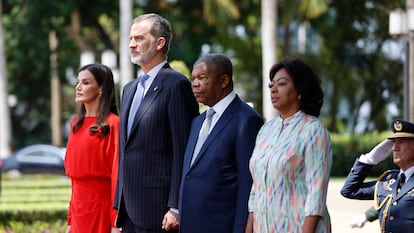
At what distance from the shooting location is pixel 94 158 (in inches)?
262

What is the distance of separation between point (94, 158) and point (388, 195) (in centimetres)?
195

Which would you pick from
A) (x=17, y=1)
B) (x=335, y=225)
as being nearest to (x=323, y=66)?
(x=17, y=1)

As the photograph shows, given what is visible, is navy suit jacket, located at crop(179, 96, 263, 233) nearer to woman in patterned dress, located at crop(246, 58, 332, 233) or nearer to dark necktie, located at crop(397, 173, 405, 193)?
woman in patterned dress, located at crop(246, 58, 332, 233)

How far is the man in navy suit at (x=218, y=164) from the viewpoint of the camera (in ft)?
18.1

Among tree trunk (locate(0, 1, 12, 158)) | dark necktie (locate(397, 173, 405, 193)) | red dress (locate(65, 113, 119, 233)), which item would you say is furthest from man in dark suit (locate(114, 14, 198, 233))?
tree trunk (locate(0, 1, 12, 158))

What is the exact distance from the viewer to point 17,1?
37.1 metres

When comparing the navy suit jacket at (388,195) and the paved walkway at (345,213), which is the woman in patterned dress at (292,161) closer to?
the navy suit jacket at (388,195)

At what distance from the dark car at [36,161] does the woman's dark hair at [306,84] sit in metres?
25.6

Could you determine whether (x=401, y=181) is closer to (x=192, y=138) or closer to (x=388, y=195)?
(x=388, y=195)

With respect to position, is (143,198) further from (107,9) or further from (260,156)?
(107,9)

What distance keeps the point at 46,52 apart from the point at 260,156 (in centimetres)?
3207

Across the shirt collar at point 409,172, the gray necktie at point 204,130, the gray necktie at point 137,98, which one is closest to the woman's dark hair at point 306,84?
the gray necktie at point 204,130

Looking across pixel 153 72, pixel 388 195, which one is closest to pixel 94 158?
pixel 153 72

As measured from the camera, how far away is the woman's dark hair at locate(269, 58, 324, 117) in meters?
5.20
